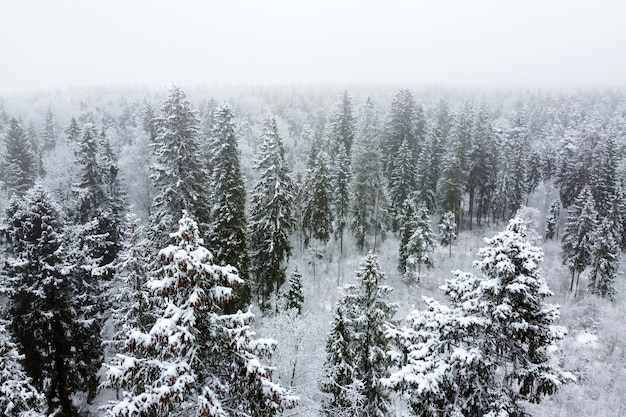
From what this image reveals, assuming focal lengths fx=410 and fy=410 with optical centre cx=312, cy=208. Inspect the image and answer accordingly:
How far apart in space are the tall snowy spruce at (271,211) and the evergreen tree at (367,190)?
52.3 ft

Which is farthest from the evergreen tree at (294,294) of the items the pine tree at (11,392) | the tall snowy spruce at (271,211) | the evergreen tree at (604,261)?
the evergreen tree at (604,261)

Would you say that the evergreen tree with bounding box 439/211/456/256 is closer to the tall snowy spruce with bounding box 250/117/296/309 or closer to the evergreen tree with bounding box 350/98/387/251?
the evergreen tree with bounding box 350/98/387/251

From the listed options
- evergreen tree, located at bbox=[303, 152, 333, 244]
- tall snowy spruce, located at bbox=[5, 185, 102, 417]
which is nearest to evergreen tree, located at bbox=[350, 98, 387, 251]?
evergreen tree, located at bbox=[303, 152, 333, 244]

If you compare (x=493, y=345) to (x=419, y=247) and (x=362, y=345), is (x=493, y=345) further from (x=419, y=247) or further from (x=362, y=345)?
(x=419, y=247)

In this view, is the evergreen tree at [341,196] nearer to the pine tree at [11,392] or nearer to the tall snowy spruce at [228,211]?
the tall snowy spruce at [228,211]

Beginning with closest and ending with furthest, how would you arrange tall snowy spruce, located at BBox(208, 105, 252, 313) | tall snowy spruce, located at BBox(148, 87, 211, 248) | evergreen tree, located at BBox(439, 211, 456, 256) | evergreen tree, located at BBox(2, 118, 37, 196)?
tall snowy spruce, located at BBox(148, 87, 211, 248) → tall snowy spruce, located at BBox(208, 105, 252, 313) → evergreen tree, located at BBox(439, 211, 456, 256) → evergreen tree, located at BBox(2, 118, 37, 196)

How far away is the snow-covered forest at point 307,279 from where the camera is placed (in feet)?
28.1

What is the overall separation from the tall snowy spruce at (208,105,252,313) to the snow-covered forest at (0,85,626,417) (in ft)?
0.49

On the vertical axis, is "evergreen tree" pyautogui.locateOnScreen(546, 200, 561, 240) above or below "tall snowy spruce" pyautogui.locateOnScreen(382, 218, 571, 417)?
below

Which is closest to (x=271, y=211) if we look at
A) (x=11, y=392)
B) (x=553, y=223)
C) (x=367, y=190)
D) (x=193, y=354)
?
(x=367, y=190)

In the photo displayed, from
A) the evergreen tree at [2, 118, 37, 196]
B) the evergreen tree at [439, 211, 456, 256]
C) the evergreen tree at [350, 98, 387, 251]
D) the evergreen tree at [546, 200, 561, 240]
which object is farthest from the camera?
the evergreen tree at [546, 200, 561, 240]

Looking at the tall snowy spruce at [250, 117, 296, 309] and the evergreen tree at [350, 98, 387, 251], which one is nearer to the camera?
the tall snowy spruce at [250, 117, 296, 309]

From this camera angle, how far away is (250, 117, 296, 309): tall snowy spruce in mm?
31609

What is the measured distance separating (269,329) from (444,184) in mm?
35908
